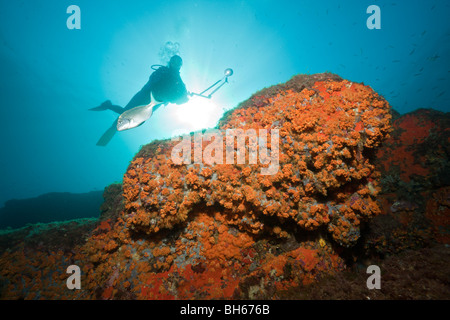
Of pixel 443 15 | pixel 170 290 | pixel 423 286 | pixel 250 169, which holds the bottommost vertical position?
pixel 170 290

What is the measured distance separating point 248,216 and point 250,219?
70mm

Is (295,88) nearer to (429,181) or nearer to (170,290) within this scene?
(429,181)

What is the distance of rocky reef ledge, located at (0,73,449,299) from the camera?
334 centimetres

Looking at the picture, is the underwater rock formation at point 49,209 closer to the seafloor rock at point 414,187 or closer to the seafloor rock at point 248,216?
the seafloor rock at point 248,216

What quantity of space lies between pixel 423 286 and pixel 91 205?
86.2ft

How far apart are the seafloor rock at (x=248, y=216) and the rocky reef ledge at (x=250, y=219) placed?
2 cm

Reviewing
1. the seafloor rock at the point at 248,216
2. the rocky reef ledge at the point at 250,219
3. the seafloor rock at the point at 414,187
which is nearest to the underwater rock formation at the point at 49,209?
the rocky reef ledge at the point at 250,219

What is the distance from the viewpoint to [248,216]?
3.62 meters

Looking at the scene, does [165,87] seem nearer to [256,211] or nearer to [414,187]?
[256,211]

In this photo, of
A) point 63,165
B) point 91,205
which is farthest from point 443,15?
point 63,165

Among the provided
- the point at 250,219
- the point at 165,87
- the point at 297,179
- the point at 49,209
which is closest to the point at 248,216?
the point at 250,219

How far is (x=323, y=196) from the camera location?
368 cm

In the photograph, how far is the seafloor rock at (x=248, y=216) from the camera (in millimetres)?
3334

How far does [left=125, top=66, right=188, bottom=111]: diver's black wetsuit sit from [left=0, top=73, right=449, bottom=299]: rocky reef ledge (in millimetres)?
7764
